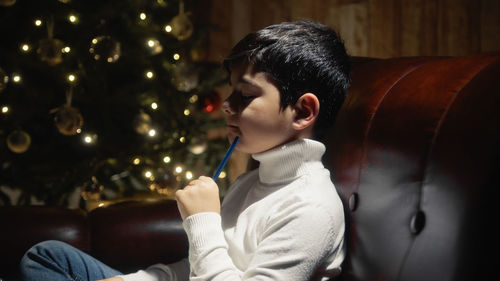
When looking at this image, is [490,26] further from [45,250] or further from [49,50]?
[49,50]

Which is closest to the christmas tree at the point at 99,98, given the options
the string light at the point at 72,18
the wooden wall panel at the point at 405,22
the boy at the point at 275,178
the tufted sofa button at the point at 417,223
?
the string light at the point at 72,18

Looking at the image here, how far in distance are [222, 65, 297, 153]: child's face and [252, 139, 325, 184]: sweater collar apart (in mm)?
20

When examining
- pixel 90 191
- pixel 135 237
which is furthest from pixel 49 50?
pixel 135 237

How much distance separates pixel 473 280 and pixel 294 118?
15.1 inches

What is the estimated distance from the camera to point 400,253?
659 mm

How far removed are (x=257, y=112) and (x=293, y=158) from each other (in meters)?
0.11

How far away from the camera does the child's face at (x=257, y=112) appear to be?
0.79 m

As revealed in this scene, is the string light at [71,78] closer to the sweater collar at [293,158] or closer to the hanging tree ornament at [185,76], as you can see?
the hanging tree ornament at [185,76]

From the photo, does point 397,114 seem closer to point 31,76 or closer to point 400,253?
point 400,253

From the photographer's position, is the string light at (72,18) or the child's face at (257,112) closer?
the child's face at (257,112)

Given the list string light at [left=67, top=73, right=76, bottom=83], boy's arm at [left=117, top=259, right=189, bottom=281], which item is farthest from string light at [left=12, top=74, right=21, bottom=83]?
boy's arm at [left=117, top=259, right=189, bottom=281]

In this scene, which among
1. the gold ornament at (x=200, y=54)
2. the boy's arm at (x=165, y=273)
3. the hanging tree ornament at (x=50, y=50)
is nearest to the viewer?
the boy's arm at (x=165, y=273)

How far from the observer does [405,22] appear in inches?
60.9

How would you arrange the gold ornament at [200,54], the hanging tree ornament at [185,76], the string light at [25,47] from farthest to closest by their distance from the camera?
the gold ornament at [200,54] → the hanging tree ornament at [185,76] → the string light at [25,47]
